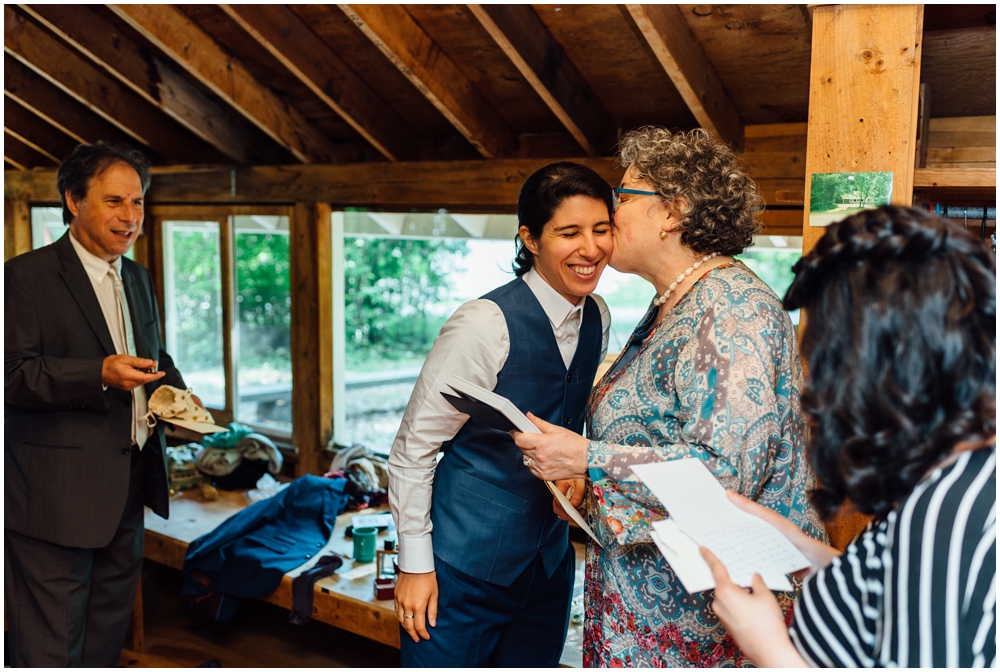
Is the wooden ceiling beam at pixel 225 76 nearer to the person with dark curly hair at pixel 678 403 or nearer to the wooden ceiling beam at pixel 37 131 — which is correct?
the wooden ceiling beam at pixel 37 131

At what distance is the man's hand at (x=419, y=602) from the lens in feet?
5.91

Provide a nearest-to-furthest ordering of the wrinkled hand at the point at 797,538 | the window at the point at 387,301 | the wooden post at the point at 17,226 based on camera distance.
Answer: the wrinkled hand at the point at 797,538
the window at the point at 387,301
the wooden post at the point at 17,226

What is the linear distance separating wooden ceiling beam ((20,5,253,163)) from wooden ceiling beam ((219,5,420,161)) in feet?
2.70

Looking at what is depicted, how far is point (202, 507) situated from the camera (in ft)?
13.2

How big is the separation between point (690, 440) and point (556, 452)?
9.9 inches

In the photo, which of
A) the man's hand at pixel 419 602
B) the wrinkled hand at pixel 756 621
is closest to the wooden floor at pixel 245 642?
the man's hand at pixel 419 602

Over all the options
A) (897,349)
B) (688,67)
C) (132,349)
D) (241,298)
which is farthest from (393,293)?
(897,349)

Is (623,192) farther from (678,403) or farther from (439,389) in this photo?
(439,389)

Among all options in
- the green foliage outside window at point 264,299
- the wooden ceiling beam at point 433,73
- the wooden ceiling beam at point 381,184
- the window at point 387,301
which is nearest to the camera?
the wooden ceiling beam at point 433,73

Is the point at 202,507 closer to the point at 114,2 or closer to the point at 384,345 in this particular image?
the point at 384,345

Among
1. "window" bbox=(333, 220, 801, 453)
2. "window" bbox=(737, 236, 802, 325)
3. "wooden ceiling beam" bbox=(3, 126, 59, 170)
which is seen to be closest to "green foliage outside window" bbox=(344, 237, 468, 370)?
"window" bbox=(333, 220, 801, 453)

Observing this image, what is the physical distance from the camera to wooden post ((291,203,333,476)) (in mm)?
4457

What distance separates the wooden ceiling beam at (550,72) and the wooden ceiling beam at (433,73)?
370 millimetres

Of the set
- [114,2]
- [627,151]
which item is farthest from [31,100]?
[627,151]
